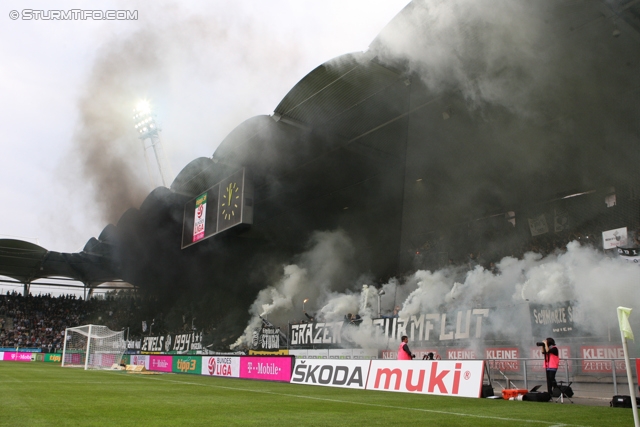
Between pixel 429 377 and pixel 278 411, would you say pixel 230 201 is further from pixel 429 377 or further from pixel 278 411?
pixel 278 411

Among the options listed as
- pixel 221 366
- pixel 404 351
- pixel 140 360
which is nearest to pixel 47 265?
pixel 140 360

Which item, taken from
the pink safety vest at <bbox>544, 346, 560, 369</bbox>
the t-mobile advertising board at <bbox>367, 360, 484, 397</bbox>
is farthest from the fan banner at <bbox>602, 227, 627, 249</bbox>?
the t-mobile advertising board at <bbox>367, 360, 484, 397</bbox>

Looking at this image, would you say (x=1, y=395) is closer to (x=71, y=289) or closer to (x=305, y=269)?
(x=305, y=269)

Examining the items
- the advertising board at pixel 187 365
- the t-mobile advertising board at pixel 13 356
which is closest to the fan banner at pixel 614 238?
the advertising board at pixel 187 365

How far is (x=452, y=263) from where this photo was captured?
27000mm

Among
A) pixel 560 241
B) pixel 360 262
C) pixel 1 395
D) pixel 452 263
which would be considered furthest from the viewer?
pixel 360 262

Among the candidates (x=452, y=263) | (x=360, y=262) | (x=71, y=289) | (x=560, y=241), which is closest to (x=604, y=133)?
(x=560, y=241)

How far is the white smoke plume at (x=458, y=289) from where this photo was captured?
15.6 m

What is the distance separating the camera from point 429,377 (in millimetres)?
13492

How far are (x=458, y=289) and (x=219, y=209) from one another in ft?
47.7

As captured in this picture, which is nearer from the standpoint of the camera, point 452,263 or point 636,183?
point 636,183

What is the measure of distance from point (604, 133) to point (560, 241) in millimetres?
4826

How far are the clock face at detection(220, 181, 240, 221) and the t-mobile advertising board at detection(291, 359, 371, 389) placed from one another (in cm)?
1218

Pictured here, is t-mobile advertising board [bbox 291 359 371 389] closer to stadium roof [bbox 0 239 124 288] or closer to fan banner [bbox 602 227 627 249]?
fan banner [bbox 602 227 627 249]
